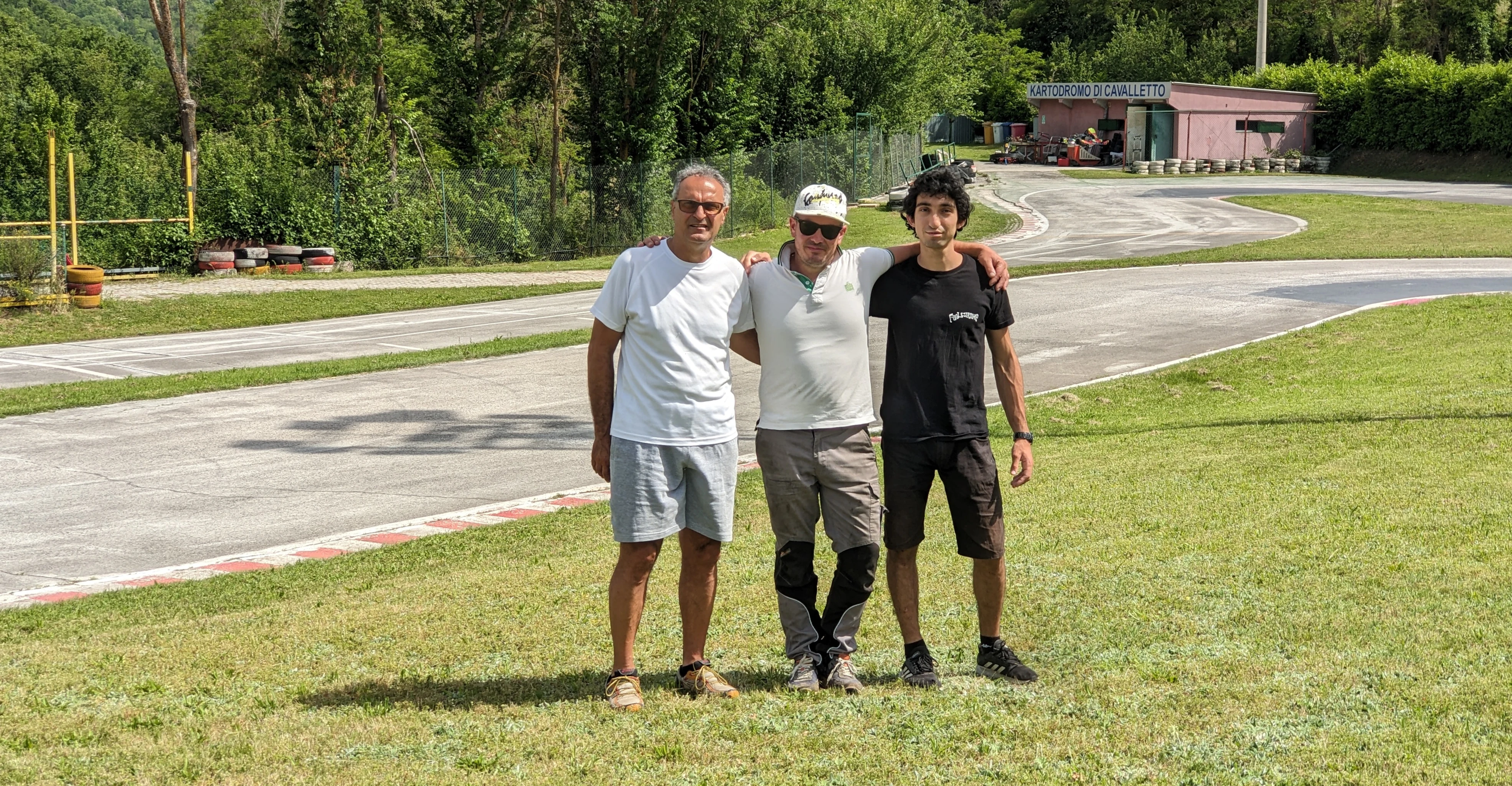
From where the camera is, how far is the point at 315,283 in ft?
92.7

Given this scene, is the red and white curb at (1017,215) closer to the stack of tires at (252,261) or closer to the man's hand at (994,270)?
the stack of tires at (252,261)

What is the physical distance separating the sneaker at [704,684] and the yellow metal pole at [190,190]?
27.4 m

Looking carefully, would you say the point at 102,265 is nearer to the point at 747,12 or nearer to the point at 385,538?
the point at 747,12

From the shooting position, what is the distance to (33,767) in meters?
4.54

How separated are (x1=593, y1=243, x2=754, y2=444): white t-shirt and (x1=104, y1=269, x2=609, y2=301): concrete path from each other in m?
20.3

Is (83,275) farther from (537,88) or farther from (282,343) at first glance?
(537,88)

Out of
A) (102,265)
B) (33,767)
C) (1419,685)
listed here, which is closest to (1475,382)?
(1419,685)

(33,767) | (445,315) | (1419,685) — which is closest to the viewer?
(33,767)

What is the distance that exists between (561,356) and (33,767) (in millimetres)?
13928

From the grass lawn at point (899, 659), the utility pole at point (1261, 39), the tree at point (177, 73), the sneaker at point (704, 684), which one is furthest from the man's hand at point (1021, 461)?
the utility pole at point (1261, 39)

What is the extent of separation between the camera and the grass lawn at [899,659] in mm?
4543

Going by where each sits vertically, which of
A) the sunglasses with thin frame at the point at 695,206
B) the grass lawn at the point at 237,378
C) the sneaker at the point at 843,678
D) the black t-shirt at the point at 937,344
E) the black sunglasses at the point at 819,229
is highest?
the sunglasses with thin frame at the point at 695,206

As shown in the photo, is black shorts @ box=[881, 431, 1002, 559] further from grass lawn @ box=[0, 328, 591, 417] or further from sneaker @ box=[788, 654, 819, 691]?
grass lawn @ box=[0, 328, 591, 417]

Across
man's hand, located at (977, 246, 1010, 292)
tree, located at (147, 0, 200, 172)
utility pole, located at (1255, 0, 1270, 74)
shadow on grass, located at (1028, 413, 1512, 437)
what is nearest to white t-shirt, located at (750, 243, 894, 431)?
man's hand, located at (977, 246, 1010, 292)
